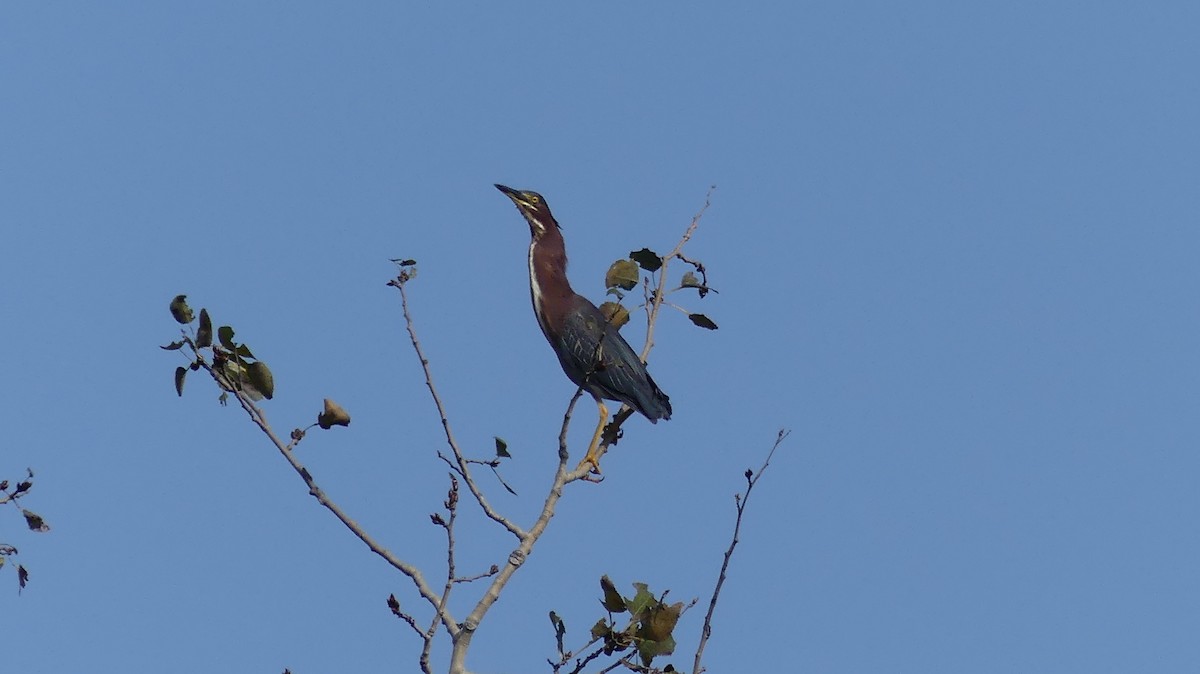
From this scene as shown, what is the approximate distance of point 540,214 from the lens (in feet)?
28.9

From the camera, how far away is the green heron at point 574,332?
25.0 feet

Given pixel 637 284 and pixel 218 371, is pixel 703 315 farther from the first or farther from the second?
pixel 218 371

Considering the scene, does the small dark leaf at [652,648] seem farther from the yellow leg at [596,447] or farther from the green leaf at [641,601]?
the yellow leg at [596,447]

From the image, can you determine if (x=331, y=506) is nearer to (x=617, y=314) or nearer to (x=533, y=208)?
(x=617, y=314)

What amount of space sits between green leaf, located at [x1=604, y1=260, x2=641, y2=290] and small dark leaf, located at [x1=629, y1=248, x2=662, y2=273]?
3 centimetres

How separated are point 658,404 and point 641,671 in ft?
11.3

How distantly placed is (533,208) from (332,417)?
4389 mm

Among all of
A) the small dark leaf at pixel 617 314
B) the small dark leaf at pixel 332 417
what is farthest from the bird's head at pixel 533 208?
the small dark leaf at pixel 332 417

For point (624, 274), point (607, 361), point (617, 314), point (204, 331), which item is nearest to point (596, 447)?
point (607, 361)

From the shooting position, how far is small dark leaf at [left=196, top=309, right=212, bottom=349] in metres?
4.46

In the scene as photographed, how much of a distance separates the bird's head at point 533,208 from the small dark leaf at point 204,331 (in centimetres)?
447

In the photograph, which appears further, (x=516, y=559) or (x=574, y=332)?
(x=574, y=332)

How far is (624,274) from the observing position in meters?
5.46

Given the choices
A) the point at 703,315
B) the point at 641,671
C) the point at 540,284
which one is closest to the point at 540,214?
the point at 540,284
